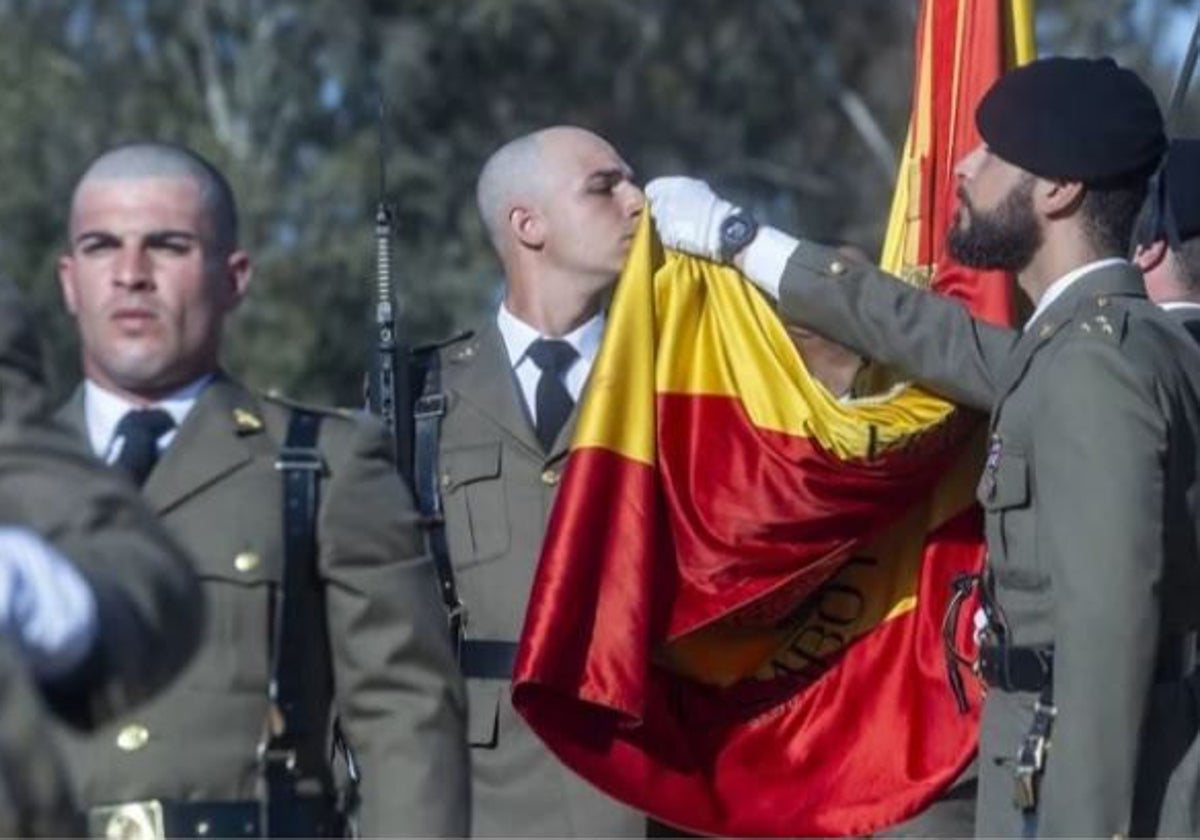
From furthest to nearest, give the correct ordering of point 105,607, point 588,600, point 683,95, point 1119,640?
1. point 683,95
2. point 588,600
3. point 1119,640
4. point 105,607

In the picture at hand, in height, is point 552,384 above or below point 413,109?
below

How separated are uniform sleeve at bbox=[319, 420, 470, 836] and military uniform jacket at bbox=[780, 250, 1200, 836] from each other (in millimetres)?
1075

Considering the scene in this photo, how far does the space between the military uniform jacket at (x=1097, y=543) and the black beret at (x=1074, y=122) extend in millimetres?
203

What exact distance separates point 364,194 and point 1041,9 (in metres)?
6.26

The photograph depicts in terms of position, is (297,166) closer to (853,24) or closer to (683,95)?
(683,95)

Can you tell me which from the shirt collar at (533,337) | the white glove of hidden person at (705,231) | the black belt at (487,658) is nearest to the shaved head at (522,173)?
the shirt collar at (533,337)

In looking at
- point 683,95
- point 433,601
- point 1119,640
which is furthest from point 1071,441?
point 683,95

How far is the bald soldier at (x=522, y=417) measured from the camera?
24.0ft

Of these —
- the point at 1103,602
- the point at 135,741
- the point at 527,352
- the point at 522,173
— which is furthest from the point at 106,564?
the point at 522,173

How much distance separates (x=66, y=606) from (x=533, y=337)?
3712mm

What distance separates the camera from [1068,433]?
6.03m

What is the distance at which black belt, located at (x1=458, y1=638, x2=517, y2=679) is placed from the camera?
7262mm

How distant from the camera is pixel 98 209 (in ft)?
18.2

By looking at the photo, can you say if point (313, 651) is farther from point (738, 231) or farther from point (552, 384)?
point (552, 384)
